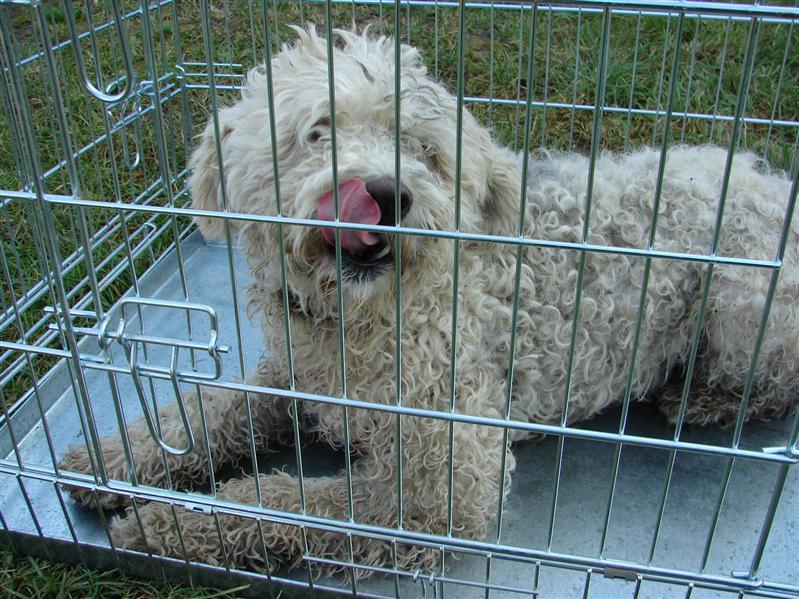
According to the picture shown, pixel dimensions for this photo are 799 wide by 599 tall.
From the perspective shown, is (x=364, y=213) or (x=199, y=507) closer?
(x=364, y=213)

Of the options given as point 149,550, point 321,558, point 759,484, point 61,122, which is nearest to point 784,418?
point 759,484

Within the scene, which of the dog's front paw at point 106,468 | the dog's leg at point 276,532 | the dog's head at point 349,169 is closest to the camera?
the dog's head at point 349,169

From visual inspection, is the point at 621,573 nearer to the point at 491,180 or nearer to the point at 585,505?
the point at 585,505

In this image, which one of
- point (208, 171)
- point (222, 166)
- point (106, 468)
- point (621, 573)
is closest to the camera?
point (222, 166)

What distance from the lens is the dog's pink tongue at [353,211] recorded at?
1651 mm

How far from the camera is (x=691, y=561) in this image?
85.7 inches

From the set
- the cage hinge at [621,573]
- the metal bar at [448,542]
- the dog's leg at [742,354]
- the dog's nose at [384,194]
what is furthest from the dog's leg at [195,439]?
the dog's leg at [742,354]

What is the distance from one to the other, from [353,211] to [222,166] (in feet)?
0.86

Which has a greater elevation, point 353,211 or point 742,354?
point 353,211

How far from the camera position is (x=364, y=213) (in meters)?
1.65

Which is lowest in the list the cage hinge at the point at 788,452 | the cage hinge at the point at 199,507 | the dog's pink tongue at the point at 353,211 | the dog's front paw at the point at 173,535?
the dog's front paw at the point at 173,535

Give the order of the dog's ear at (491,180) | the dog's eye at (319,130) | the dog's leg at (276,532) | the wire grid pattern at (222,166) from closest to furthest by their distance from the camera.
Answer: the wire grid pattern at (222,166), the dog's eye at (319,130), the dog's ear at (491,180), the dog's leg at (276,532)

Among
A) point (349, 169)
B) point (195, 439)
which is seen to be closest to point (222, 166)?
point (349, 169)

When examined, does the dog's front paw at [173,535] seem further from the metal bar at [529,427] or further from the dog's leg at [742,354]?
the dog's leg at [742,354]
